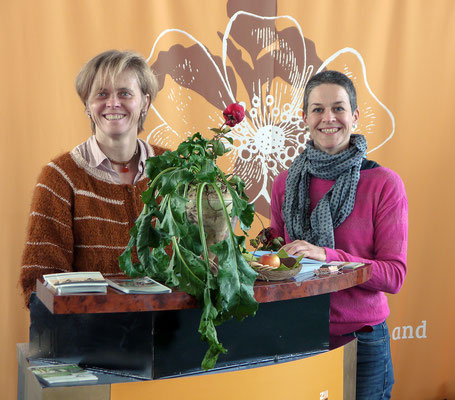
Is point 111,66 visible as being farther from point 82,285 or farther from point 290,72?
point 290,72

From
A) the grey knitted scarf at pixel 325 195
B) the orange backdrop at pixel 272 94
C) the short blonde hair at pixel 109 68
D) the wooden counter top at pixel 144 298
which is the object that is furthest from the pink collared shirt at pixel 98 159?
the orange backdrop at pixel 272 94

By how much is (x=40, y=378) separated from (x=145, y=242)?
1.37ft

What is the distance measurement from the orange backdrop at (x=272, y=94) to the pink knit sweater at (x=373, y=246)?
143cm

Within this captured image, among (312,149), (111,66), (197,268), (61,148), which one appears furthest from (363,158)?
(61,148)

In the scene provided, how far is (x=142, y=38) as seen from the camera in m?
3.33

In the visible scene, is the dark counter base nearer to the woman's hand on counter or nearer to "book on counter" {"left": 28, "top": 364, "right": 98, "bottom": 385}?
"book on counter" {"left": 28, "top": 364, "right": 98, "bottom": 385}

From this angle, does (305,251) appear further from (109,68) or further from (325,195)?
(109,68)

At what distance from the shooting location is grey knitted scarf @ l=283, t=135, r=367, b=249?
89.1 inches

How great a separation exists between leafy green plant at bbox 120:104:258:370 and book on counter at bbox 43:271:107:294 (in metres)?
0.16

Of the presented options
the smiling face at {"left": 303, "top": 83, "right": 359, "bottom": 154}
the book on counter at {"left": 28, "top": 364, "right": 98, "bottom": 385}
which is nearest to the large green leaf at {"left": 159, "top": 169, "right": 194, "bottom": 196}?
the book on counter at {"left": 28, "top": 364, "right": 98, "bottom": 385}

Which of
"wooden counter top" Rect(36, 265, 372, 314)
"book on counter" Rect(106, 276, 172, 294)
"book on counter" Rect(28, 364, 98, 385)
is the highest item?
"book on counter" Rect(106, 276, 172, 294)

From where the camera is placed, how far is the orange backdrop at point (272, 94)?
3148mm

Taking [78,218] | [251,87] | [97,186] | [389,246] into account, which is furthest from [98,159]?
[251,87]

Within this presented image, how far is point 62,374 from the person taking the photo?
1.47 m
